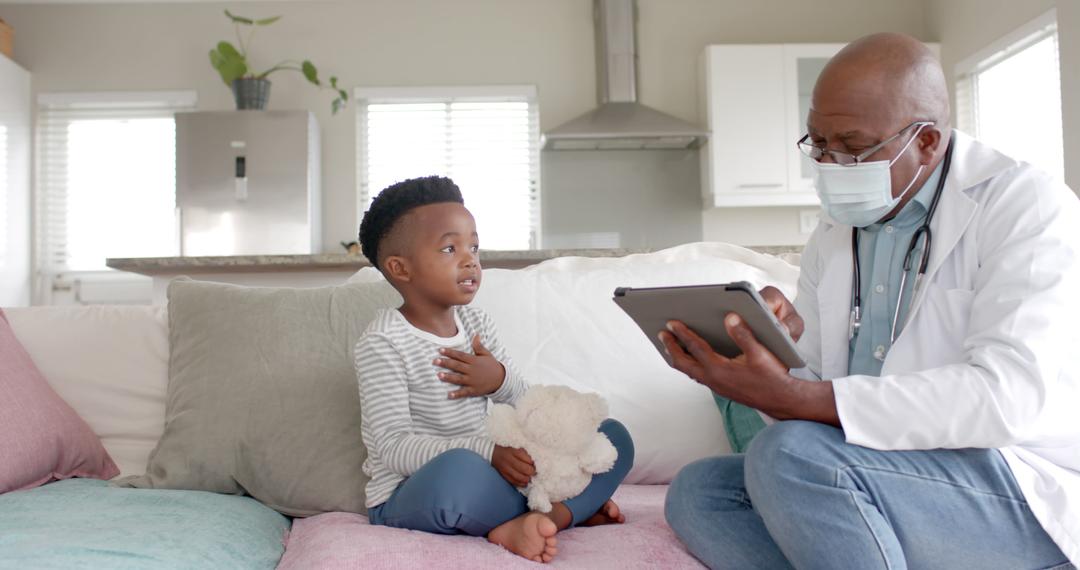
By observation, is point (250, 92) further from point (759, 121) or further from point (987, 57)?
point (987, 57)

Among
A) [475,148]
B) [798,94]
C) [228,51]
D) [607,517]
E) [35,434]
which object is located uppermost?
[228,51]

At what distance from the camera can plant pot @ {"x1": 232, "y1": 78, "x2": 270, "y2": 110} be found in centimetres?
501

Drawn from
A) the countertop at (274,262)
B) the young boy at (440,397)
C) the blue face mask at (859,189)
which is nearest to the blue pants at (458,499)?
the young boy at (440,397)

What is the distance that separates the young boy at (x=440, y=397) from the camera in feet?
4.50

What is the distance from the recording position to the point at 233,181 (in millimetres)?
4926

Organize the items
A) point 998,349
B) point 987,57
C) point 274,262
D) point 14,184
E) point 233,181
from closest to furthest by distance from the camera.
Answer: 1. point 998,349
2. point 274,262
3. point 987,57
4. point 233,181
5. point 14,184

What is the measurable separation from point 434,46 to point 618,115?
1.25 m

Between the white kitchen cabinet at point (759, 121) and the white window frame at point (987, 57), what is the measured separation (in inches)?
26.9

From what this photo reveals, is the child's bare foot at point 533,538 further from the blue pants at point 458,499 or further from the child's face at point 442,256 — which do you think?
the child's face at point 442,256

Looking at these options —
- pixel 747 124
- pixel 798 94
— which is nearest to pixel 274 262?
pixel 747 124

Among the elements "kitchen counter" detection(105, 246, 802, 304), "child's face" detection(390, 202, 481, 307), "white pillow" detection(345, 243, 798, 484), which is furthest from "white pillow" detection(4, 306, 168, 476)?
"kitchen counter" detection(105, 246, 802, 304)

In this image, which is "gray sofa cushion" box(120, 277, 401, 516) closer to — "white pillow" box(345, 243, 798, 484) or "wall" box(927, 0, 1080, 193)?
"white pillow" box(345, 243, 798, 484)

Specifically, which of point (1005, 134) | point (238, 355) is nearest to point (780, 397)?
point (238, 355)

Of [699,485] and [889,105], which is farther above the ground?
[889,105]
